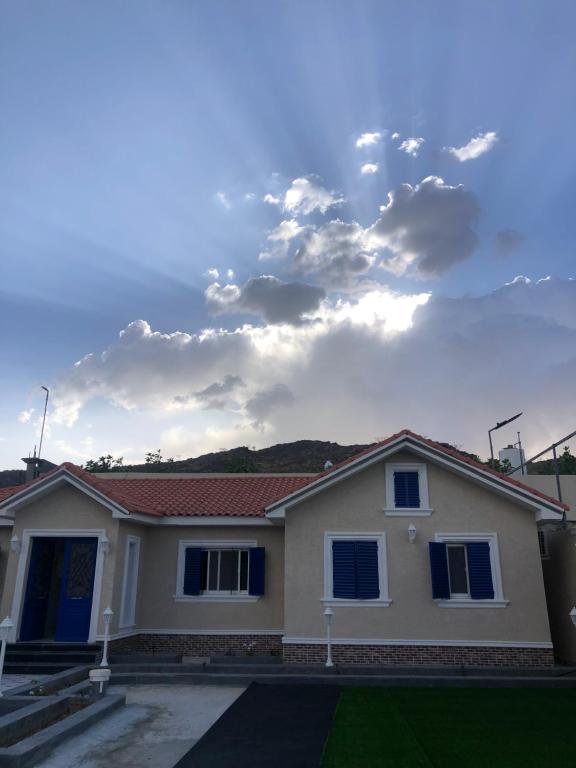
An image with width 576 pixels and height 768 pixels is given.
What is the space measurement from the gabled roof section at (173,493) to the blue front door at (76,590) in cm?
145

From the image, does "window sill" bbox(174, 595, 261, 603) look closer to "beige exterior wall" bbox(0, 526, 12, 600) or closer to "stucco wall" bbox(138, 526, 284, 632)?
"stucco wall" bbox(138, 526, 284, 632)

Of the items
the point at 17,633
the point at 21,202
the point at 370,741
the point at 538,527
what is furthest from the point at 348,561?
the point at 21,202

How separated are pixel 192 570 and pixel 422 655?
627 centimetres

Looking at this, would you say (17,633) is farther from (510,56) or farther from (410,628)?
(510,56)

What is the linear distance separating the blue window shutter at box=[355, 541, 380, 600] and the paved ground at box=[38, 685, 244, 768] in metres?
3.79

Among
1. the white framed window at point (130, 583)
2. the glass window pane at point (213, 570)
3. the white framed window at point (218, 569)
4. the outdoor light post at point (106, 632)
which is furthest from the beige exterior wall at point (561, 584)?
the outdoor light post at point (106, 632)

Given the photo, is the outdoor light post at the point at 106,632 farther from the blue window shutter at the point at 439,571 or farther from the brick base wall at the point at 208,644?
the blue window shutter at the point at 439,571

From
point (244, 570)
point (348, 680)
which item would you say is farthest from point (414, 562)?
point (244, 570)

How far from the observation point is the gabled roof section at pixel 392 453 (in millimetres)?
13875

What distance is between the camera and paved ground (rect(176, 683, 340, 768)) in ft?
23.7

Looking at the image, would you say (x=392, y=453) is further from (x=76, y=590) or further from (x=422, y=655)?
(x=76, y=590)

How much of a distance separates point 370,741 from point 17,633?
9.89 m

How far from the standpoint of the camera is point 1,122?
1508 cm

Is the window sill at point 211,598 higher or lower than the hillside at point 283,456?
lower
